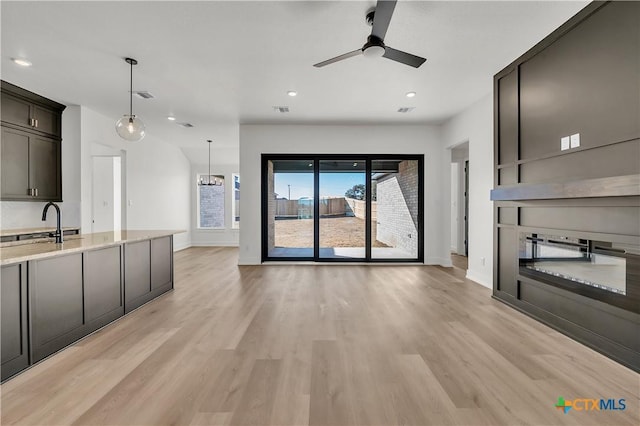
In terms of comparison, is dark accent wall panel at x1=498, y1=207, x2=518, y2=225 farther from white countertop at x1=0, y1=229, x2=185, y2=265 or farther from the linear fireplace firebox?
white countertop at x1=0, y1=229, x2=185, y2=265

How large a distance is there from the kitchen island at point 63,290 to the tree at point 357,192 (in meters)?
3.84

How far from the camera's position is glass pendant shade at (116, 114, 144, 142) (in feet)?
11.6

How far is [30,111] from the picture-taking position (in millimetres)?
4637

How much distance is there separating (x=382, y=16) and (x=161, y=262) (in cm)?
382

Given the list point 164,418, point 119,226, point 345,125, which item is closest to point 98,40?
point 164,418

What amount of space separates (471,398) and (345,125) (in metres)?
5.28

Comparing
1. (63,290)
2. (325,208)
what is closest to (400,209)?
(325,208)

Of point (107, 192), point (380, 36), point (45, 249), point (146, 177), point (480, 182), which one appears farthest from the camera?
point (146, 177)

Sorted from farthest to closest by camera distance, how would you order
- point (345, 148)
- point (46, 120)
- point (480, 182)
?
point (345, 148)
point (46, 120)
point (480, 182)

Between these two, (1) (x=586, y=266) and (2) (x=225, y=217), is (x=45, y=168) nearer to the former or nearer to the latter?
(2) (x=225, y=217)

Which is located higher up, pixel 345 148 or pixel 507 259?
pixel 345 148

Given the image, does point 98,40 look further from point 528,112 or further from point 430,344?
point 528,112

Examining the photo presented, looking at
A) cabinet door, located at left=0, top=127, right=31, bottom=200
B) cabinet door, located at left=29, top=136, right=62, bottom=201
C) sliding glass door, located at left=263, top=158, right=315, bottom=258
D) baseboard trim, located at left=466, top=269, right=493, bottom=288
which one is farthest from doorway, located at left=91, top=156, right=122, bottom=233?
baseboard trim, located at left=466, top=269, right=493, bottom=288

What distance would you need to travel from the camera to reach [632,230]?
2256mm
